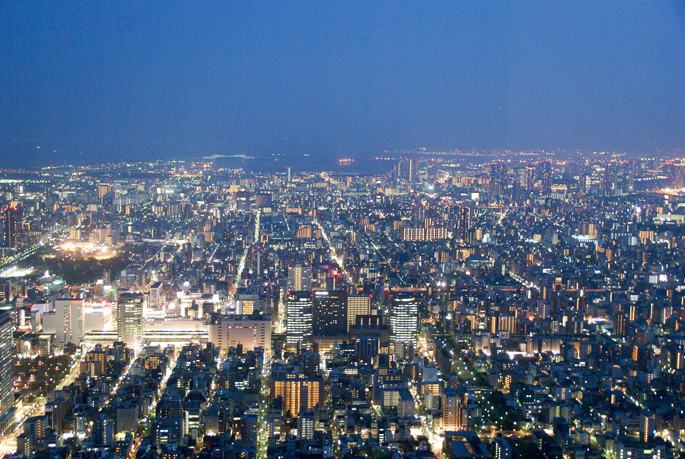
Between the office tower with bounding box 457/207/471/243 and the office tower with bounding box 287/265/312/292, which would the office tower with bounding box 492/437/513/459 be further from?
the office tower with bounding box 457/207/471/243

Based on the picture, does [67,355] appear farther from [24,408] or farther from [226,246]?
[226,246]

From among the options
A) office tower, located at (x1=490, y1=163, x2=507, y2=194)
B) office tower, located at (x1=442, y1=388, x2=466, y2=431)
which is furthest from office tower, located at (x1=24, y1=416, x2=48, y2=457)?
office tower, located at (x1=490, y1=163, x2=507, y2=194)

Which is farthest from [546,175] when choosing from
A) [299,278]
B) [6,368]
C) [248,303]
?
[6,368]

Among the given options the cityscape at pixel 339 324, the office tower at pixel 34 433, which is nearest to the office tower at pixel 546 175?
the cityscape at pixel 339 324

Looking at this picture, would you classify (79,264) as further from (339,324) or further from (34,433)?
(34,433)

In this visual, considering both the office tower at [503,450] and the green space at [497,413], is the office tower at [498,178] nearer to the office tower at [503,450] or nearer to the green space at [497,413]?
the green space at [497,413]

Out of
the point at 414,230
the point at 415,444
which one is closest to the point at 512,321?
the point at 415,444
